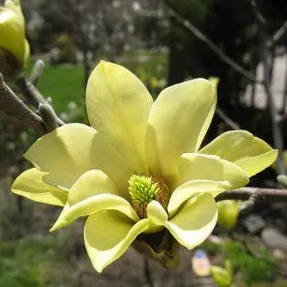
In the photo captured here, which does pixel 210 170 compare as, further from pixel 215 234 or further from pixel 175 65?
pixel 175 65

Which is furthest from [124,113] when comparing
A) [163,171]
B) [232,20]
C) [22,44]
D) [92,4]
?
[92,4]

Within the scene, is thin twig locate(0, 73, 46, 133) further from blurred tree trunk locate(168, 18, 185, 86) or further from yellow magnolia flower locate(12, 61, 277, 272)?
blurred tree trunk locate(168, 18, 185, 86)

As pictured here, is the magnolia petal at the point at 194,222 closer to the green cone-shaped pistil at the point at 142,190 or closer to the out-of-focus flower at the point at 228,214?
the green cone-shaped pistil at the point at 142,190

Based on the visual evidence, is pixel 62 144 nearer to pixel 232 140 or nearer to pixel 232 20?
pixel 232 140

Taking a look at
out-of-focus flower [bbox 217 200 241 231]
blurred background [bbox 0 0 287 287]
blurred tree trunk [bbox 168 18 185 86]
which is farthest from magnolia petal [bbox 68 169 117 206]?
blurred tree trunk [bbox 168 18 185 86]

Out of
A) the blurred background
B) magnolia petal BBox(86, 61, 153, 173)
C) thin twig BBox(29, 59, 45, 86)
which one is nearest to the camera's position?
magnolia petal BBox(86, 61, 153, 173)

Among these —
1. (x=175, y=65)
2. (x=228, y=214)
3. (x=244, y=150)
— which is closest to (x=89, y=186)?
(x=244, y=150)

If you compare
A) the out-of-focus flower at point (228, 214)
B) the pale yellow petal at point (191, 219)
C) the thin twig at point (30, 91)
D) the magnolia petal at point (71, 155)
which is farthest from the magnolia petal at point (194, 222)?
the out-of-focus flower at point (228, 214)
